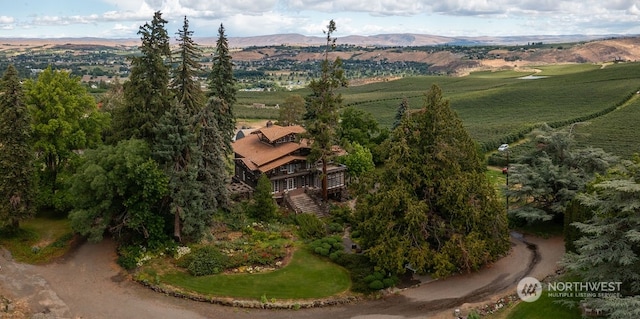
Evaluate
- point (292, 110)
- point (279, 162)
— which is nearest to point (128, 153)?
point (279, 162)

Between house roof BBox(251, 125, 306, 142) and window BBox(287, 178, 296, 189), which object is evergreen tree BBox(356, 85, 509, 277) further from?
house roof BBox(251, 125, 306, 142)

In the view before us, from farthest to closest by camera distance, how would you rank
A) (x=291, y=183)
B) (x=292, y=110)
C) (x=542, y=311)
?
(x=292, y=110) → (x=291, y=183) → (x=542, y=311)

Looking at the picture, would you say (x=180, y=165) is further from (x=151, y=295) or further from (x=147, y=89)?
(x=151, y=295)

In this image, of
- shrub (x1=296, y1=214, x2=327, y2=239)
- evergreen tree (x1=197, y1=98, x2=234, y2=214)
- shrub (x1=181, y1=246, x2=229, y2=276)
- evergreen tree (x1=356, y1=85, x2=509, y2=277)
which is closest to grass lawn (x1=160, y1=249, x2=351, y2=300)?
shrub (x1=181, y1=246, x2=229, y2=276)

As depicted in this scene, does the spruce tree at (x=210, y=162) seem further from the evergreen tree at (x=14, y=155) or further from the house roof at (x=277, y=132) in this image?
the evergreen tree at (x=14, y=155)

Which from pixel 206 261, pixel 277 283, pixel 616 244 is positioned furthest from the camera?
pixel 206 261
